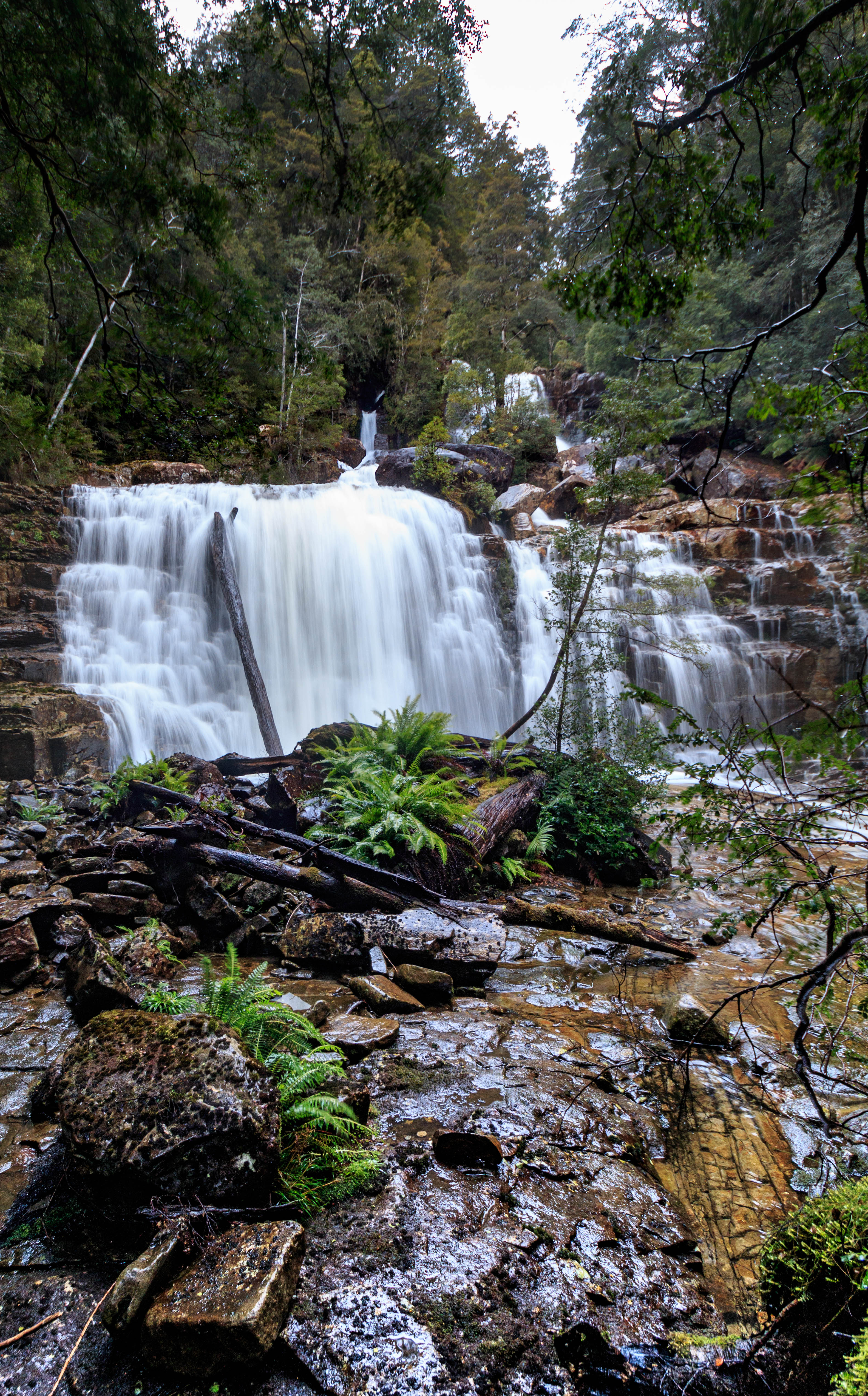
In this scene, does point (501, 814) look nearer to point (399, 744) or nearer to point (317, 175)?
point (399, 744)

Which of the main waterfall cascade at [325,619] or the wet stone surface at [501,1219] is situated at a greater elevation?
the main waterfall cascade at [325,619]

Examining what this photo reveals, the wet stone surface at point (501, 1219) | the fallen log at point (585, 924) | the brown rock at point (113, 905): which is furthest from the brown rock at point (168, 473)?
the wet stone surface at point (501, 1219)

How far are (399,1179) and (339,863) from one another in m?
3.19

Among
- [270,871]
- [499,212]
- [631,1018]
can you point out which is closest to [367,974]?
[270,871]

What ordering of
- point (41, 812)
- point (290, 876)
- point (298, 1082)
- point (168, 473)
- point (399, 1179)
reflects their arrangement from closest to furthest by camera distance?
point (399, 1179), point (298, 1082), point (290, 876), point (41, 812), point (168, 473)

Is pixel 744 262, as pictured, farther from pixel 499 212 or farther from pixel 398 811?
pixel 398 811

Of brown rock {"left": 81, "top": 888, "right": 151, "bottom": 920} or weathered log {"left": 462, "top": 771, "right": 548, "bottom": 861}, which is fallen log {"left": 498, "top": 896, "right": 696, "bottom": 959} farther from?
brown rock {"left": 81, "top": 888, "right": 151, "bottom": 920}

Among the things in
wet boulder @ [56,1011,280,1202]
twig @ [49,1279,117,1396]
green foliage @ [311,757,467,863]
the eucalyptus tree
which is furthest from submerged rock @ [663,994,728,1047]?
the eucalyptus tree

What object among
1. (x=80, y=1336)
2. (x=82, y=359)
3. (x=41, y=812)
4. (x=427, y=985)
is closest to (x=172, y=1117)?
(x=80, y=1336)

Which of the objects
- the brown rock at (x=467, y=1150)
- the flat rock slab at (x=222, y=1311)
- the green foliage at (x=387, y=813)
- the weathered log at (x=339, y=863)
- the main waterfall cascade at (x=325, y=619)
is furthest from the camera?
the main waterfall cascade at (x=325, y=619)

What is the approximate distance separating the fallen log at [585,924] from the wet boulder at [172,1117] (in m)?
3.90

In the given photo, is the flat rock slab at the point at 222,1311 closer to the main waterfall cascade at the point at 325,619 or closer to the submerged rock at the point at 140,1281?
the submerged rock at the point at 140,1281

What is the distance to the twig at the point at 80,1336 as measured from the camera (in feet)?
5.16

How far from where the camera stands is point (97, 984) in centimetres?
322
